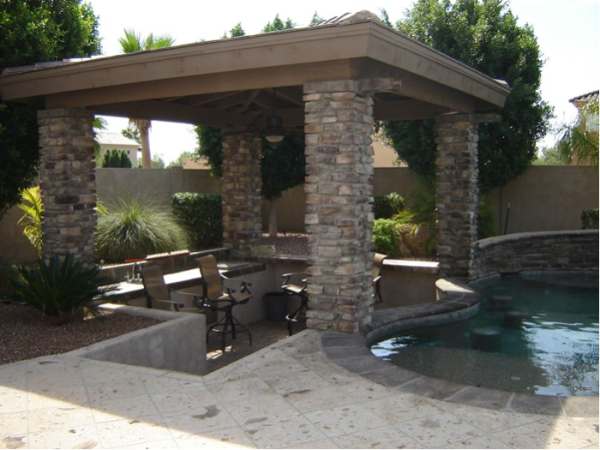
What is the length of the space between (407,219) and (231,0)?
5.90 metres

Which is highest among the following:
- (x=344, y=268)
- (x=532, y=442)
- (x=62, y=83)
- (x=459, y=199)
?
(x=62, y=83)

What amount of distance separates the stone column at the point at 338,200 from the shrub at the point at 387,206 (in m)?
8.19

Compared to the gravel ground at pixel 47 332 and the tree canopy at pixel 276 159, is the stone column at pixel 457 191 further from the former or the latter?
the gravel ground at pixel 47 332

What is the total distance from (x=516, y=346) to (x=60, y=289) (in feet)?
16.8

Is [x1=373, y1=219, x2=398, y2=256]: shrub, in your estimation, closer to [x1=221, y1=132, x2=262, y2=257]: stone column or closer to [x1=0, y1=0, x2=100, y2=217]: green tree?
[x1=221, y1=132, x2=262, y2=257]: stone column

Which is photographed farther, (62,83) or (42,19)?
(42,19)

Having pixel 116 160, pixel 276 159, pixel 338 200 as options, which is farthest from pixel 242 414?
pixel 116 160

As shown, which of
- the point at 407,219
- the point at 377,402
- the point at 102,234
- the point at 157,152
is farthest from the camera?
the point at 157,152

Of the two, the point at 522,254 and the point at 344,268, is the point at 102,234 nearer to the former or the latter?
the point at 344,268

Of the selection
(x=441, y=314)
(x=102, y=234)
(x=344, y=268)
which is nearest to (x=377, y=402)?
(x=344, y=268)

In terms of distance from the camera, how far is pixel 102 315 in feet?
23.2

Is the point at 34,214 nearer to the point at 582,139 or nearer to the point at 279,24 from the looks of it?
the point at 279,24

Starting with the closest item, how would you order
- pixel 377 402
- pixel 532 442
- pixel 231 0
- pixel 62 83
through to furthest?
pixel 532 442 < pixel 377 402 < pixel 62 83 < pixel 231 0

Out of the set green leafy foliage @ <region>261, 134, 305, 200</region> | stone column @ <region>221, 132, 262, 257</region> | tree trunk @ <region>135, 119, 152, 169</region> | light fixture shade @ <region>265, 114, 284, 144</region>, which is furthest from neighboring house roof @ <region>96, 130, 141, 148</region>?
light fixture shade @ <region>265, 114, 284, 144</region>
